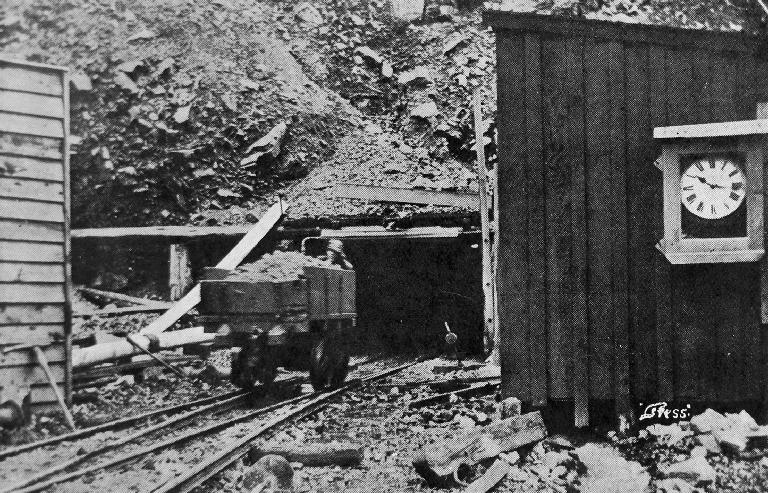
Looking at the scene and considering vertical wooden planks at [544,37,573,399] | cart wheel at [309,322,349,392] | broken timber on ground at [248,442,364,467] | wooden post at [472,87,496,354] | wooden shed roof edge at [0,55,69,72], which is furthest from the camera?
wooden post at [472,87,496,354]

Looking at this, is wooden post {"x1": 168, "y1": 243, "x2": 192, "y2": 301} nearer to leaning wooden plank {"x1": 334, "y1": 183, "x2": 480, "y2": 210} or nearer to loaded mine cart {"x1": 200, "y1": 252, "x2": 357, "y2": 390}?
leaning wooden plank {"x1": 334, "y1": 183, "x2": 480, "y2": 210}

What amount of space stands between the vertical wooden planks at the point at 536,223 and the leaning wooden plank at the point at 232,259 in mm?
7578

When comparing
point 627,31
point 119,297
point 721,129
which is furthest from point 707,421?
point 119,297

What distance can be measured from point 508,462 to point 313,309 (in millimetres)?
4844

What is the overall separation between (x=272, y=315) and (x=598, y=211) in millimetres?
4851

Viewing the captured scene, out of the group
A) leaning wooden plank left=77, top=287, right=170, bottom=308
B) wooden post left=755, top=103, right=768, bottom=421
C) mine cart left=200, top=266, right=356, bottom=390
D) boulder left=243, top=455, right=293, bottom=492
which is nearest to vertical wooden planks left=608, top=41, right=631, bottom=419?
wooden post left=755, top=103, right=768, bottom=421

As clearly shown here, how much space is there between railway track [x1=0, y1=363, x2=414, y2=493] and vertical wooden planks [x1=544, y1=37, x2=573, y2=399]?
2885 millimetres

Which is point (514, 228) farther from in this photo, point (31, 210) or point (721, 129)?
point (31, 210)

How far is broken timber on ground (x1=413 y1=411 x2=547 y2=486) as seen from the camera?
534cm

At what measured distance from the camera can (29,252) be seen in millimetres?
6910

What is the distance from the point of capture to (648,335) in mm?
6348

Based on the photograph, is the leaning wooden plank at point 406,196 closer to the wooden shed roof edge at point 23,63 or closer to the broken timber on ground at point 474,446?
the wooden shed roof edge at point 23,63

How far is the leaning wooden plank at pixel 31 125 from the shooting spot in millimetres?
6678

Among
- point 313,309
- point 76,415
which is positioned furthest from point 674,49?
point 76,415
